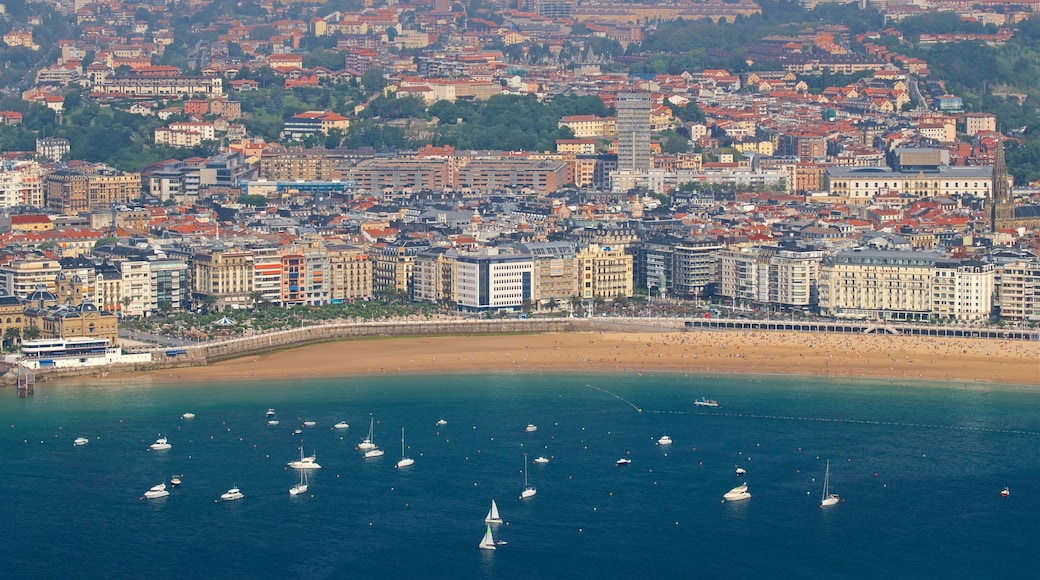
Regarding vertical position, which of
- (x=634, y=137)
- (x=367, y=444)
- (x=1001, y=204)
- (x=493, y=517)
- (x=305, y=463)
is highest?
(x=634, y=137)

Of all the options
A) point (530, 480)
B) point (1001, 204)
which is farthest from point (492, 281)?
point (530, 480)

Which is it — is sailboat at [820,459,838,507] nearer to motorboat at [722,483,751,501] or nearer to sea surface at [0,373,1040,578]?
sea surface at [0,373,1040,578]

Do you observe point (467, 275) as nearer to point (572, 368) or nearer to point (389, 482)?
point (572, 368)

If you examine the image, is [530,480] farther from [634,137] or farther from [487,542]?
[634,137]

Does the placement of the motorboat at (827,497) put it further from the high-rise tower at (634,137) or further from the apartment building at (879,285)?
the high-rise tower at (634,137)

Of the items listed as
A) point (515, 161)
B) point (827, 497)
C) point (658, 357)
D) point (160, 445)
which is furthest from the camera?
point (515, 161)
